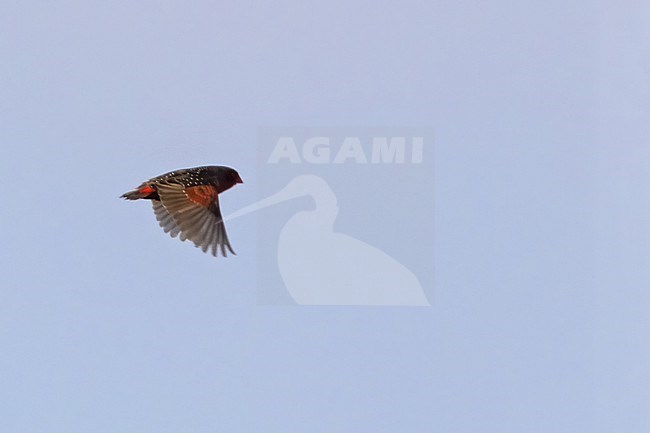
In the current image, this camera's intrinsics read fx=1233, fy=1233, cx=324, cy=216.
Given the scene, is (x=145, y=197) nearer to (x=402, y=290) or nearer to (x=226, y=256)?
(x=226, y=256)

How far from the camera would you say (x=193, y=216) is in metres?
6.14

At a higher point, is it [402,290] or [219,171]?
[219,171]

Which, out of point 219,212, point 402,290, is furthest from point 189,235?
point 402,290

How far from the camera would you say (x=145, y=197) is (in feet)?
20.3

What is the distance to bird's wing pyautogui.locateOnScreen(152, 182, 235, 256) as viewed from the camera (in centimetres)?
609

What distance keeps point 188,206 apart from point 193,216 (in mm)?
56

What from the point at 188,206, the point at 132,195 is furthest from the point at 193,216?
the point at 132,195

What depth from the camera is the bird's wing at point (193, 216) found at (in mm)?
6094

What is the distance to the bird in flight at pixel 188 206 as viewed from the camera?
20.0ft

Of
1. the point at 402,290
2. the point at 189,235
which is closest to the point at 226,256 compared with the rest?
the point at 189,235

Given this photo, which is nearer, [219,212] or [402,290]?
[219,212]

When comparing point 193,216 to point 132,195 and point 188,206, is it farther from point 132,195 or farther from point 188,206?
point 132,195

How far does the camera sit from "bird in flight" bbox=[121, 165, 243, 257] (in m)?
6.10

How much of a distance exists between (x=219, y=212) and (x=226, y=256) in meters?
0.25
